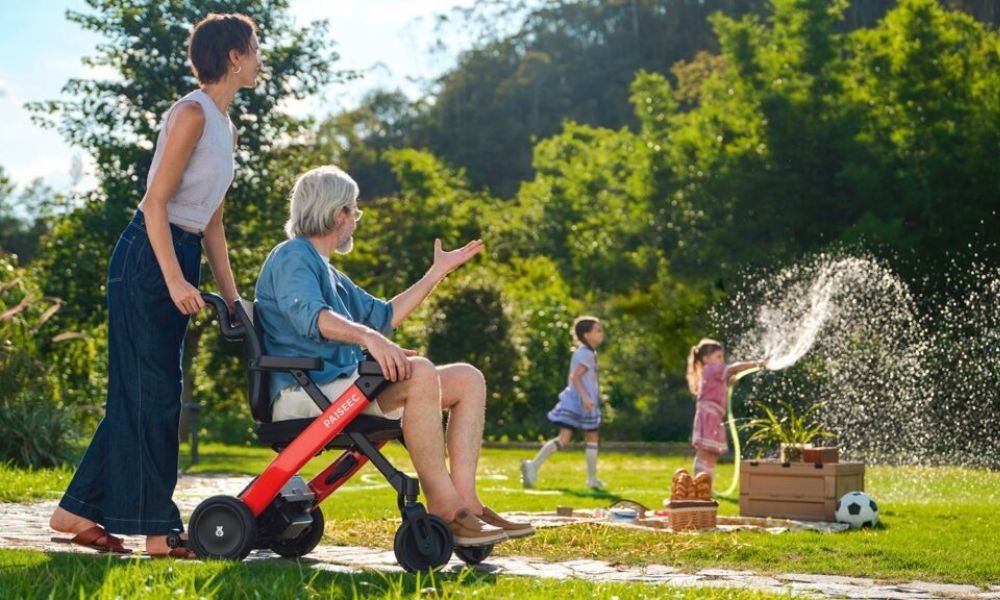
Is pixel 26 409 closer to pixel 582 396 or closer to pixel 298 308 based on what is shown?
pixel 582 396

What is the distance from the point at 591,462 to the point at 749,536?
520 cm

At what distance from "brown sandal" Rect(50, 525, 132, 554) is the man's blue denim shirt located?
0.86 m

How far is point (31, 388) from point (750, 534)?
23.3 ft

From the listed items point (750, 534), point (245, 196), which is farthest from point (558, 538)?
point (245, 196)

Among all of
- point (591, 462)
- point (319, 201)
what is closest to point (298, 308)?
point (319, 201)

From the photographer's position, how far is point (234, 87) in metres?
5.32

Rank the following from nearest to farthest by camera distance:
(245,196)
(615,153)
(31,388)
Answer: (31,388), (245,196), (615,153)

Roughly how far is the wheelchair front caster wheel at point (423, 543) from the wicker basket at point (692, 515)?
109 inches

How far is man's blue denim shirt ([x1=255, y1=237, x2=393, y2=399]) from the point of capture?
16.3ft

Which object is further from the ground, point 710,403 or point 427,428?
point 710,403

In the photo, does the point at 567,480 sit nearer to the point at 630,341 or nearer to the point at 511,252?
the point at 630,341

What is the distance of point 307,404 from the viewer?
504cm

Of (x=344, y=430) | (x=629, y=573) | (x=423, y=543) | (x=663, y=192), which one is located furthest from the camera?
(x=663, y=192)

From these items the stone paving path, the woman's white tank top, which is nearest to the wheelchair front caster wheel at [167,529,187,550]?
the stone paving path
